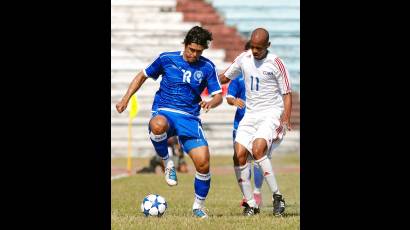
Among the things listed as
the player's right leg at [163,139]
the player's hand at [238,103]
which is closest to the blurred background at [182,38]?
the player's hand at [238,103]

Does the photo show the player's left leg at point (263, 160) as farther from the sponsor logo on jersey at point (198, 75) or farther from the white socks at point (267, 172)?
the sponsor logo on jersey at point (198, 75)

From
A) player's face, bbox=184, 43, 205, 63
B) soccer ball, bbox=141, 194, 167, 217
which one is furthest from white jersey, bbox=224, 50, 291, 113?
soccer ball, bbox=141, 194, 167, 217

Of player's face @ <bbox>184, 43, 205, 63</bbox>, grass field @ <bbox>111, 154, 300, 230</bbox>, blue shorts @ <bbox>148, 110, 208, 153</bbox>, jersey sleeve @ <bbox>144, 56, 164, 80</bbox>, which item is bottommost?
grass field @ <bbox>111, 154, 300, 230</bbox>

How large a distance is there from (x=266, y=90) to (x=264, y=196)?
4.28m

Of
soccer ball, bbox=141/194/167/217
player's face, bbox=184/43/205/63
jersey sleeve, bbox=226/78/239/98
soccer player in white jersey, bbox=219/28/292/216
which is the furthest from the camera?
jersey sleeve, bbox=226/78/239/98

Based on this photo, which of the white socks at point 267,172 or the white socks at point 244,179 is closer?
the white socks at point 267,172

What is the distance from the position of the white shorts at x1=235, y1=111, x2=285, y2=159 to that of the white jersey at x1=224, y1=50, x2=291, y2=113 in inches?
4.0

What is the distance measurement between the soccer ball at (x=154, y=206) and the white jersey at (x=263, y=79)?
5.69 ft

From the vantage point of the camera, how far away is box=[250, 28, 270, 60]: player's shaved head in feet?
35.8

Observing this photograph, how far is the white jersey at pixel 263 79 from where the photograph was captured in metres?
11.4

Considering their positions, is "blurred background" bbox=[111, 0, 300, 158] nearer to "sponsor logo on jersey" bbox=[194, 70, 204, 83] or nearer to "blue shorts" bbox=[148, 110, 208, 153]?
"blue shorts" bbox=[148, 110, 208, 153]
